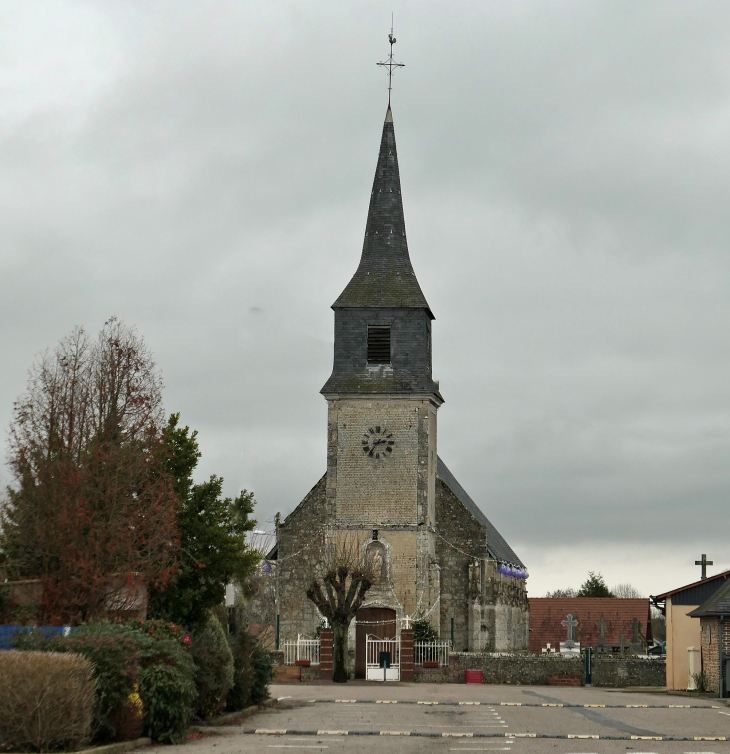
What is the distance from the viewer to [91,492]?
20.5 m

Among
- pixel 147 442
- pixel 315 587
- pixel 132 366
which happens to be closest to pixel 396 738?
pixel 147 442

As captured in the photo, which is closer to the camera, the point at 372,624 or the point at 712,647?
the point at 712,647

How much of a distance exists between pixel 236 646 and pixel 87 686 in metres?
7.89

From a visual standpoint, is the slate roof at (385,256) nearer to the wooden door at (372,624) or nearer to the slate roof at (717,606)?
the wooden door at (372,624)

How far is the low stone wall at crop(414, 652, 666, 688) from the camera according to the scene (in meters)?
37.2

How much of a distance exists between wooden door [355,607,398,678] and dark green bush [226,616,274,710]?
17.4m

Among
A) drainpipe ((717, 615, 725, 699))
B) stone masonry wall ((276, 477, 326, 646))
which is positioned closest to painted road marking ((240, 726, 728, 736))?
drainpipe ((717, 615, 725, 699))

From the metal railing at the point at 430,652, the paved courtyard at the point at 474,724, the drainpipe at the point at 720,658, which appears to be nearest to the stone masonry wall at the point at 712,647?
the drainpipe at the point at 720,658

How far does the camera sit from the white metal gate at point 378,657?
36688 millimetres

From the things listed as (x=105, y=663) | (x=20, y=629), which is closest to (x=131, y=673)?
(x=105, y=663)

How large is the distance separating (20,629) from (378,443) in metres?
26.6

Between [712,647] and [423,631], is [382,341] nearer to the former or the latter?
[423,631]

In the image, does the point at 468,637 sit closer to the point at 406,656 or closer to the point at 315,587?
the point at 406,656

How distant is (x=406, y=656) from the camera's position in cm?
3788
